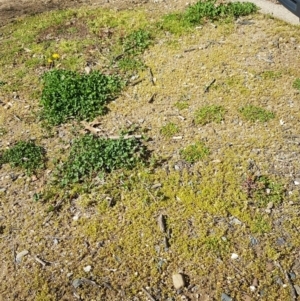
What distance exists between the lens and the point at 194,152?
16.7 ft

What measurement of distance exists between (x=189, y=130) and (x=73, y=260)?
2235 millimetres

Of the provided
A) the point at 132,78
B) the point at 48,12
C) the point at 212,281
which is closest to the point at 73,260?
the point at 212,281

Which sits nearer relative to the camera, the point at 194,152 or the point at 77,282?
the point at 77,282

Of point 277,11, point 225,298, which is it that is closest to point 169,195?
point 225,298

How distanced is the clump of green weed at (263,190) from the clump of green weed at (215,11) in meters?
3.96

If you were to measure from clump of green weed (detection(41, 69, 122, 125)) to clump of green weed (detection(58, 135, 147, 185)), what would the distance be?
2.31 feet

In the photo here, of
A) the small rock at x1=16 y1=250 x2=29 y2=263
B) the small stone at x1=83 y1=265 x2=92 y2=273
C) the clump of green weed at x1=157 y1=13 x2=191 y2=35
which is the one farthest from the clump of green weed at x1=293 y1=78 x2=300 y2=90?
the small rock at x1=16 y1=250 x2=29 y2=263

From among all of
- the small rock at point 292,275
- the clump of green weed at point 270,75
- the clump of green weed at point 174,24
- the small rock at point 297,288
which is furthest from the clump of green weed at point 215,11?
the small rock at point 297,288

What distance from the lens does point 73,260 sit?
4.07 metres

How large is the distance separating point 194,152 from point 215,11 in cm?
371

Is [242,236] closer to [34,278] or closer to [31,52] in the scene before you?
[34,278]

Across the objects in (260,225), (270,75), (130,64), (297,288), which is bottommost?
(297,288)

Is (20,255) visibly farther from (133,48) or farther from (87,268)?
(133,48)

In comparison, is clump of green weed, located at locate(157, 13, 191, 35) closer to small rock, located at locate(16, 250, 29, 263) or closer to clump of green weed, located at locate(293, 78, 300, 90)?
clump of green weed, located at locate(293, 78, 300, 90)
